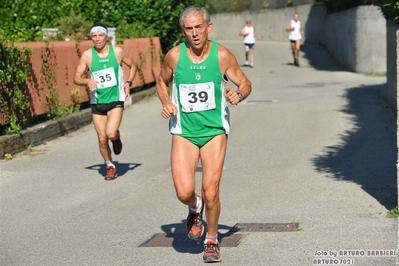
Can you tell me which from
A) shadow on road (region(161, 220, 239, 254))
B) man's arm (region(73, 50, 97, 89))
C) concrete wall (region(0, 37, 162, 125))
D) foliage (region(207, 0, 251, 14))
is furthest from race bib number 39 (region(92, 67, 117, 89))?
foliage (region(207, 0, 251, 14))

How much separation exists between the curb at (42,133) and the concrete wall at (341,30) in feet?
28.5

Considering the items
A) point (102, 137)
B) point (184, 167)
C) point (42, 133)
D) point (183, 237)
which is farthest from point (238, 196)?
point (42, 133)

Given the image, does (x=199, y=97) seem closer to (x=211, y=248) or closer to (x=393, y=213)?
(x=211, y=248)

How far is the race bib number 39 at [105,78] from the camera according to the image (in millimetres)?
11916

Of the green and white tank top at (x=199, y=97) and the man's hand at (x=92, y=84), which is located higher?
the green and white tank top at (x=199, y=97)

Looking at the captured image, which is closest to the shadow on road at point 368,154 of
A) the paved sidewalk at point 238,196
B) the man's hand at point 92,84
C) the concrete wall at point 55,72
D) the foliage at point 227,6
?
the paved sidewalk at point 238,196

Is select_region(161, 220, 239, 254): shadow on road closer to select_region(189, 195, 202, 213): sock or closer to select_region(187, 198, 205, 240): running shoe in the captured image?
select_region(187, 198, 205, 240): running shoe

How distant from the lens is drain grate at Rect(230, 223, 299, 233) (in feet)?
27.1

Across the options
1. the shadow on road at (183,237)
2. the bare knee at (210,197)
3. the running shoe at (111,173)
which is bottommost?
→ the running shoe at (111,173)

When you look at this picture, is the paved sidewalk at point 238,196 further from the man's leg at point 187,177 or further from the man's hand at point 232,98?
the man's hand at point 232,98

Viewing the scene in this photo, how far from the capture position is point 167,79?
24.1 feet

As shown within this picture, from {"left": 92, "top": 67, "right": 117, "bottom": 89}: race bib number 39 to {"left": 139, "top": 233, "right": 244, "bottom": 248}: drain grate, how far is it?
4.08 meters

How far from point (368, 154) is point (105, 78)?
3919 mm

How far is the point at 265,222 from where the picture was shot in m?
8.66
